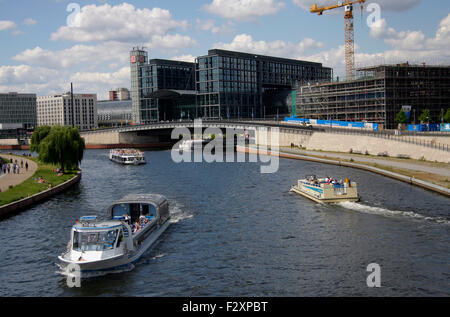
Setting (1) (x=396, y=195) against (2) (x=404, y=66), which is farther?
(2) (x=404, y=66)

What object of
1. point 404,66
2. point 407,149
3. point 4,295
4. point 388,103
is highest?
point 404,66

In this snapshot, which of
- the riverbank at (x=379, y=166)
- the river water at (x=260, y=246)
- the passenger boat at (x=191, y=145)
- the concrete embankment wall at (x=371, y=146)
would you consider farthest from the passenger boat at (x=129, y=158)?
the river water at (x=260, y=246)

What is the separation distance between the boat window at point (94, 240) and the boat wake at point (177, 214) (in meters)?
15.3

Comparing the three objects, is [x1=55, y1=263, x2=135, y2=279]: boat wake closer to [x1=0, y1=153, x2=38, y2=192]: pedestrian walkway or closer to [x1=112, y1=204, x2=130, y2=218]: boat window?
[x1=112, y1=204, x2=130, y2=218]: boat window

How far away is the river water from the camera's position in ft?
103

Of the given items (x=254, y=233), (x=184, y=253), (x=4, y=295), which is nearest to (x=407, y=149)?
(x=254, y=233)

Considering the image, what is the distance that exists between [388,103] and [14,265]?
115442mm

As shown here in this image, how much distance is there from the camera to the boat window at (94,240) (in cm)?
3469

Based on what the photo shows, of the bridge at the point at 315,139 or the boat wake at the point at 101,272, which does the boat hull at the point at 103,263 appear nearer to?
the boat wake at the point at 101,272

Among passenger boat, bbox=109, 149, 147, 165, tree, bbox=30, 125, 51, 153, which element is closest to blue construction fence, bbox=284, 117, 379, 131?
passenger boat, bbox=109, 149, 147, 165

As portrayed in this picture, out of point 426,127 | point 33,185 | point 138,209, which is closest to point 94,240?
point 138,209
